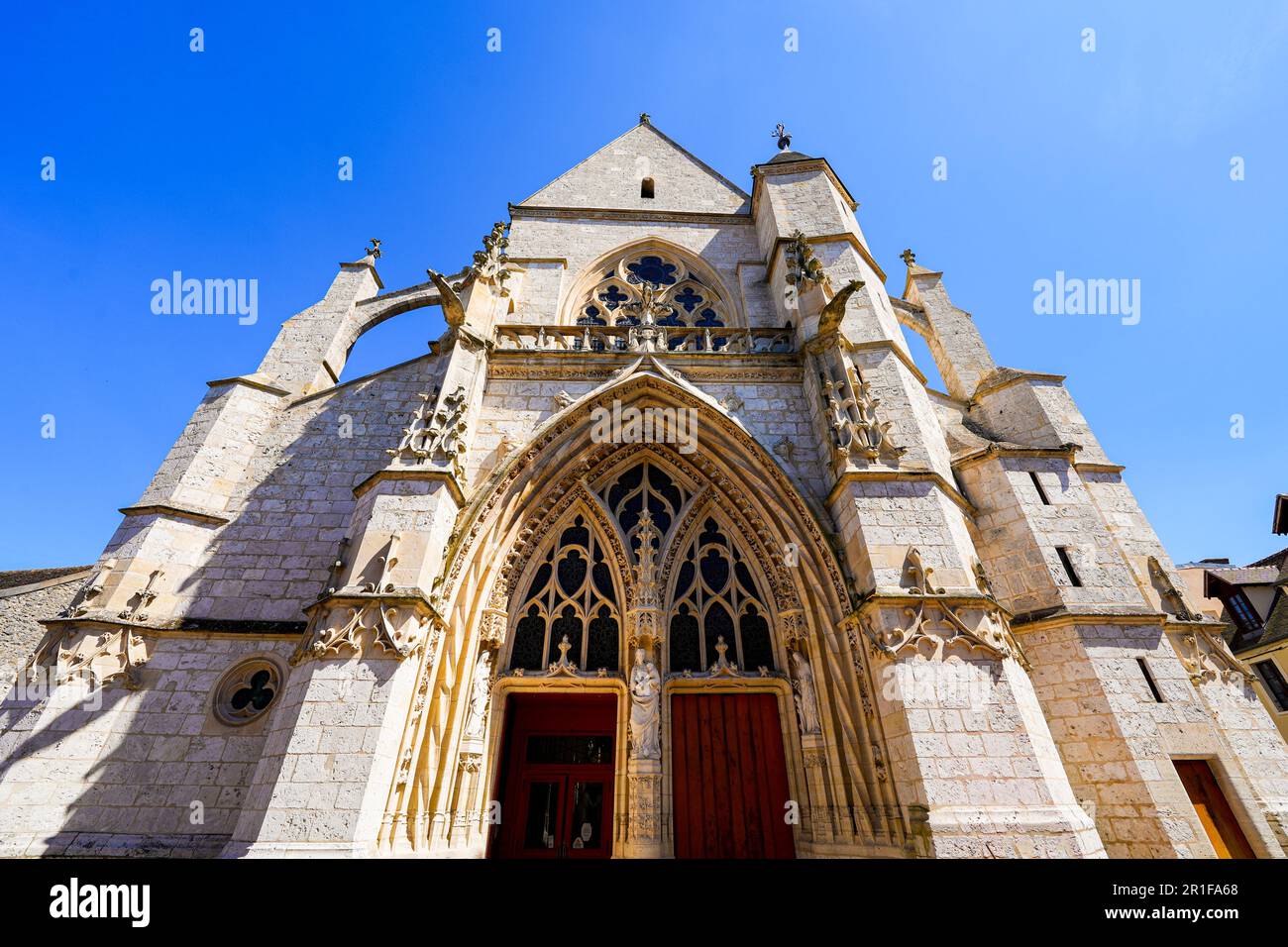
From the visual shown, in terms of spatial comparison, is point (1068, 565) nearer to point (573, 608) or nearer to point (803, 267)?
point (803, 267)

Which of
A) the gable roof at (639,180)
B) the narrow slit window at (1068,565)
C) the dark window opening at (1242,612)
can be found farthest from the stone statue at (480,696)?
the dark window opening at (1242,612)

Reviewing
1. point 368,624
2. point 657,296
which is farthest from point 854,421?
point 657,296

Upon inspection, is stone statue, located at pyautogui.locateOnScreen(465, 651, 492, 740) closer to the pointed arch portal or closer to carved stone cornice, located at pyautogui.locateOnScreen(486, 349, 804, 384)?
the pointed arch portal

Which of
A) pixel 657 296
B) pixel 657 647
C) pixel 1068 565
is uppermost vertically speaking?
pixel 657 296

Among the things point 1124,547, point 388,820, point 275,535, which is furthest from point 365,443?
point 1124,547

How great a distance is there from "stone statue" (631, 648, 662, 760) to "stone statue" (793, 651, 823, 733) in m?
1.61

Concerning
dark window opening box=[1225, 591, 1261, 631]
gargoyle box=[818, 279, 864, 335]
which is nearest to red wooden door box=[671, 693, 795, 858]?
gargoyle box=[818, 279, 864, 335]

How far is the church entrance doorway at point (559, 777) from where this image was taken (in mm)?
5812

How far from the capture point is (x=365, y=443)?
7.93m

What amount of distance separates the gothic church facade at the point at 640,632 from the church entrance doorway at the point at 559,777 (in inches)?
1.4

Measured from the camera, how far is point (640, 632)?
20.9ft

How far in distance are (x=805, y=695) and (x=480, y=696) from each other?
3.71 meters

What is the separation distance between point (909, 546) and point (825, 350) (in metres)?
3.21
